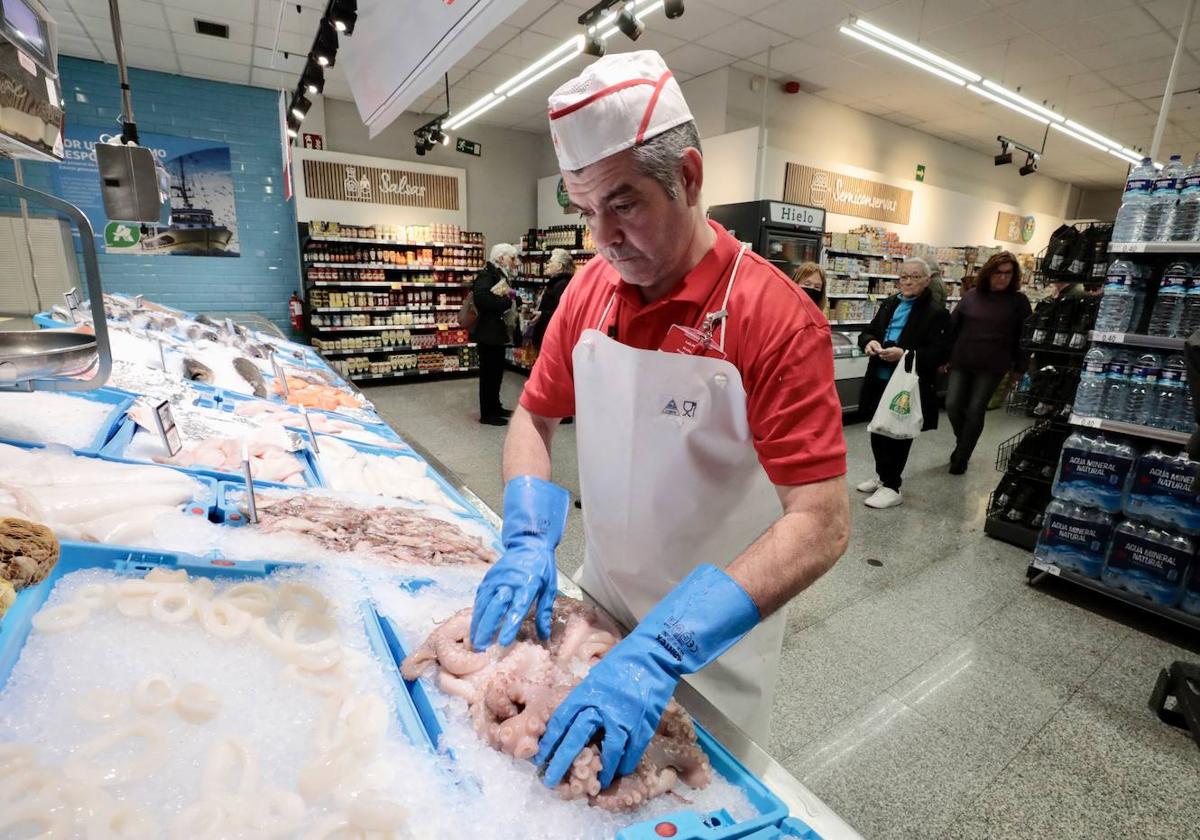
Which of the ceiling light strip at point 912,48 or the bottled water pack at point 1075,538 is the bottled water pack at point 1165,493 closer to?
the bottled water pack at point 1075,538

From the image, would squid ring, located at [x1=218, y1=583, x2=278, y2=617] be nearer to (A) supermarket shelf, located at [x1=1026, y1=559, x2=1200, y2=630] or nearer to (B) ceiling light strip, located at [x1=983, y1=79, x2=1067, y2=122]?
(A) supermarket shelf, located at [x1=1026, y1=559, x2=1200, y2=630]

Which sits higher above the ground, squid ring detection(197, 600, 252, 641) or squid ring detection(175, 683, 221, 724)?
squid ring detection(197, 600, 252, 641)

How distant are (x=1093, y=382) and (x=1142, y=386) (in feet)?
0.67

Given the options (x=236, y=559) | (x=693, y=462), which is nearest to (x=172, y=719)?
(x=236, y=559)

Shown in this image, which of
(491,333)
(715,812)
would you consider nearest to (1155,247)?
(715,812)

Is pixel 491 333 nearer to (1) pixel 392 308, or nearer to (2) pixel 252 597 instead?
(1) pixel 392 308

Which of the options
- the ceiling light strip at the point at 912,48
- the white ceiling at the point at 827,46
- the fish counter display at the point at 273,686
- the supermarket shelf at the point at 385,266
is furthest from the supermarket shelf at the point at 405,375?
the fish counter display at the point at 273,686

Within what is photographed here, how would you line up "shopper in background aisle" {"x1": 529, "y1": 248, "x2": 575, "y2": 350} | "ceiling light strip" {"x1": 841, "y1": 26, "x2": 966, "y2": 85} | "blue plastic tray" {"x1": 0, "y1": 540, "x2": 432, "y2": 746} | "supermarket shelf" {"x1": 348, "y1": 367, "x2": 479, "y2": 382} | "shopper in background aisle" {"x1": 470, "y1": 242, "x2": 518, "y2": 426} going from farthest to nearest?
"supermarket shelf" {"x1": 348, "y1": 367, "x2": 479, "y2": 382} → "shopper in background aisle" {"x1": 470, "y1": 242, "x2": 518, "y2": 426} → "shopper in background aisle" {"x1": 529, "y1": 248, "x2": 575, "y2": 350} → "ceiling light strip" {"x1": 841, "y1": 26, "x2": 966, "y2": 85} → "blue plastic tray" {"x1": 0, "y1": 540, "x2": 432, "y2": 746}

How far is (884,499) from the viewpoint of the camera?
15.5 feet

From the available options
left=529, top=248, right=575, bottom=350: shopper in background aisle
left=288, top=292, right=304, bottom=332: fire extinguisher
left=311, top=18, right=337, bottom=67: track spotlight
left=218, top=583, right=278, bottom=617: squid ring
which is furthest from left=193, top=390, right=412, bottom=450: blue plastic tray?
left=288, top=292, right=304, bottom=332: fire extinguisher

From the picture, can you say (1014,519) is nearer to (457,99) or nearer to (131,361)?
(131,361)

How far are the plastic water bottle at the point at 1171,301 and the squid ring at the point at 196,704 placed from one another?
13.7 ft

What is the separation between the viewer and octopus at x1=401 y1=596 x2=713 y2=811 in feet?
2.73

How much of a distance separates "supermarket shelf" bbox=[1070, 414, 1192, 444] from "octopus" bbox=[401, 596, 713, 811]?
3427 millimetres
